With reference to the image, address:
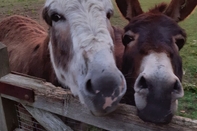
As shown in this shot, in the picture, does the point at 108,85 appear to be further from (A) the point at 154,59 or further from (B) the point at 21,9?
(B) the point at 21,9

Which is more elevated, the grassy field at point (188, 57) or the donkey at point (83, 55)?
the donkey at point (83, 55)

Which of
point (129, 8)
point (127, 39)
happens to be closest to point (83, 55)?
point (127, 39)

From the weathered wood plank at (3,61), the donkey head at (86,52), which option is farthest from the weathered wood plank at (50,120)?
the weathered wood plank at (3,61)

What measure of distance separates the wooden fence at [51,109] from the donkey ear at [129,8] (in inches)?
49.3

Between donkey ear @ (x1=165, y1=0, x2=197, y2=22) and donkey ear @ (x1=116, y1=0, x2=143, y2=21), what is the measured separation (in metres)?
0.30

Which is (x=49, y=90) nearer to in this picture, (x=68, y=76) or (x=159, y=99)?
(x=68, y=76)

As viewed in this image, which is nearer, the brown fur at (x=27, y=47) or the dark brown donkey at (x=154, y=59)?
the dark brown donkey at (x=154, y=59)

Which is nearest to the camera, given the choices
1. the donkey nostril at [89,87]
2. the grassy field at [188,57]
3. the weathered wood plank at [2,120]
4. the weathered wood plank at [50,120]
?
the donkey nostril at [89,87]

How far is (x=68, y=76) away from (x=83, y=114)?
1.66 ft

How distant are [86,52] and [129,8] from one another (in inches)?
46.6

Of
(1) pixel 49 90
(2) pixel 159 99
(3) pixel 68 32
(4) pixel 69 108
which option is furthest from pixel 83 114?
(3) pixel 68 32

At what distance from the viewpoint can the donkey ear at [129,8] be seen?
2689mm

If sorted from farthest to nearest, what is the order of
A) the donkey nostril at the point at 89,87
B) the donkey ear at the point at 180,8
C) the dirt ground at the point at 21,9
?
the dirt ground at the point at 21,9 → the donkey ear at the point at 180,8 → the donkey nostril at the point at 89,87

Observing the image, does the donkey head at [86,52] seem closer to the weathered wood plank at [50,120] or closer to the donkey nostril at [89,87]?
the donkey nostril at [89,87]
